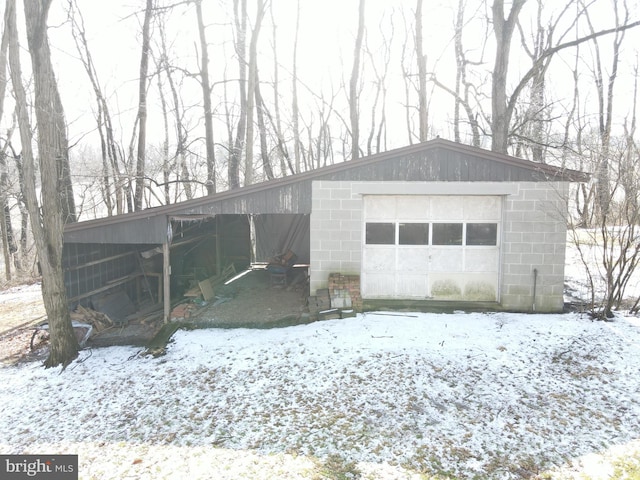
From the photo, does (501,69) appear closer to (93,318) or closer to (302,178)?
(302,178)

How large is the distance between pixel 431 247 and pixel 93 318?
7.73 metres

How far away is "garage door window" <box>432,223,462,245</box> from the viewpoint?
8.21m

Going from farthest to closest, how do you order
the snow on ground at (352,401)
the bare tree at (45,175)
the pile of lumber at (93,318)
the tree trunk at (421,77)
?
1. the tree trunk at (421,77)
2. the pile of lumber at (93,318)
3. the bare tree at (45,175)
4. the snow on ground at (352,401)

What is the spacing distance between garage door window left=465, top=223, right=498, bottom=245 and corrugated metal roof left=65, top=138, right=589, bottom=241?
132 cm

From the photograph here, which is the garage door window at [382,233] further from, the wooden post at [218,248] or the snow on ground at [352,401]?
the wooden post at [218,248]

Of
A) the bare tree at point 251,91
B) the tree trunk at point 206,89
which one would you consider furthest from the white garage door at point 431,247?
the tree trunk at point 206,89

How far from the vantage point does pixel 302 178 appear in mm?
8078

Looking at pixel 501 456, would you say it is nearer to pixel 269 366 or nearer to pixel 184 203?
pixel 269 366

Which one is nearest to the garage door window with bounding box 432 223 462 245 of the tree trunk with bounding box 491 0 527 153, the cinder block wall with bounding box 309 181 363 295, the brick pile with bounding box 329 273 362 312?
the cinder block wall with bounding box 309 181 363 295

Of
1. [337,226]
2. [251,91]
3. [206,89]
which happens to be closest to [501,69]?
Answer: [337,226]

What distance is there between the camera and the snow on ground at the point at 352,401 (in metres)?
4.24

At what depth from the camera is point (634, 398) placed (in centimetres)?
512

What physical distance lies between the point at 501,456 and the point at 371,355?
255 centimetres

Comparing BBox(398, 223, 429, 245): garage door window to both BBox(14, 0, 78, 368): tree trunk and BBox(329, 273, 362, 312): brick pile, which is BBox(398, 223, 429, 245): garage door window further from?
BBox(14, 0, 78, 368): tree trunk
